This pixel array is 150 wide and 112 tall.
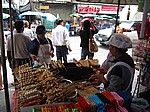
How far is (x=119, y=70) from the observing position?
189cm

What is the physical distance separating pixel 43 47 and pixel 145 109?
256 cm

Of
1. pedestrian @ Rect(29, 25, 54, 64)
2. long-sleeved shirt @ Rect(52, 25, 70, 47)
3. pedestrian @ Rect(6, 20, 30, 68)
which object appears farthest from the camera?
long-sleeved shirt @ Rect(52, 25, 70, 47)

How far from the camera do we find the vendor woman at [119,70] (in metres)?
1.87

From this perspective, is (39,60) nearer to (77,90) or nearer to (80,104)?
(77,90)

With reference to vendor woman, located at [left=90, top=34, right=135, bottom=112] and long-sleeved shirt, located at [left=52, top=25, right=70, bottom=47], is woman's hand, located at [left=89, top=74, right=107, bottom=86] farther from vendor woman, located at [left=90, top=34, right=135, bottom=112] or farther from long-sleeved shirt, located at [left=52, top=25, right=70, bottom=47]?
long-sleeved shirt, located at [left=52, top=25, right=70, bottom=47]

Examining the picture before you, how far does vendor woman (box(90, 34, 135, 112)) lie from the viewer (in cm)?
187

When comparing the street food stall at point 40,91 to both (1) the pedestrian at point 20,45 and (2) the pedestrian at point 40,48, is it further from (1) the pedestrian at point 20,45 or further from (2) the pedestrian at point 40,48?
(1) the pedestrian at point 20,45

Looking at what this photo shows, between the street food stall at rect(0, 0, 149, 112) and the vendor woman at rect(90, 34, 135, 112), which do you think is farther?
the vendor woman at rect(90, 34, 135, 112)

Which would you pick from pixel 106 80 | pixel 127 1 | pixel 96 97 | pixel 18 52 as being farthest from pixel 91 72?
pixel 127 1

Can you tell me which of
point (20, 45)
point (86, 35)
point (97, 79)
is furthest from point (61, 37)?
point (97, 79)

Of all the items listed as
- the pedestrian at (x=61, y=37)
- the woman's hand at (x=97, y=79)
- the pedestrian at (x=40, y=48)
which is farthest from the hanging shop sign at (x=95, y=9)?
the woman's hand at (x=97, y=79)

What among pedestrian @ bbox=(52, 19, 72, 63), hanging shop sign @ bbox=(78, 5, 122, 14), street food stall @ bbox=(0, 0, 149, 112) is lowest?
street food stall @ bbox=(0, 0, 149, 112)

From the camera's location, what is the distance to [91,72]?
2477 millimetres

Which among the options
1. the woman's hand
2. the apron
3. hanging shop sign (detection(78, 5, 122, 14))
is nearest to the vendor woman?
the woman's hand
